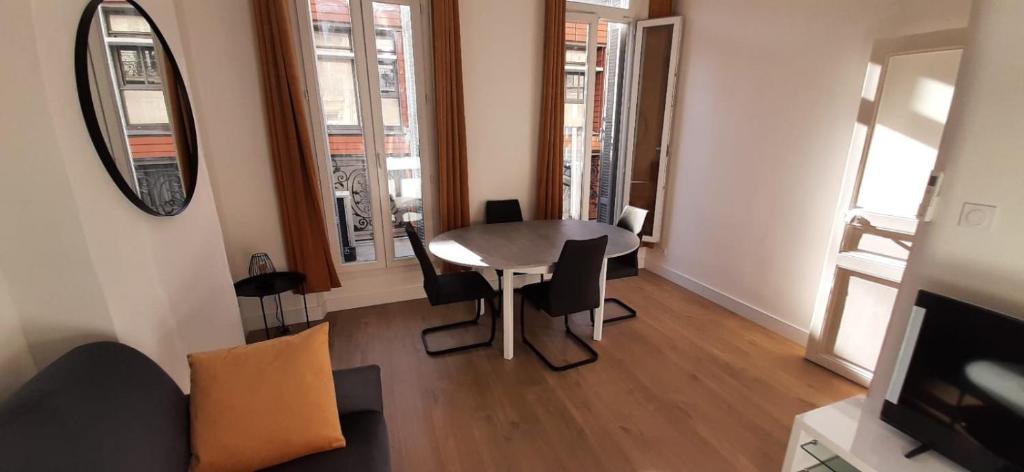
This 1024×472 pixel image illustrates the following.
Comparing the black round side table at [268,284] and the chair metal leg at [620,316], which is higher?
the black round side table at [268,284]

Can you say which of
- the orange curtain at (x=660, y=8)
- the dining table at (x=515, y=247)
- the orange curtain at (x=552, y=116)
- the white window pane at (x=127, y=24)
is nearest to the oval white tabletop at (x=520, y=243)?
the dining table at (x=515, y=247)

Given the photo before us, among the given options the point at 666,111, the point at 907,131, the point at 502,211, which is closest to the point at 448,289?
the point at 502,211

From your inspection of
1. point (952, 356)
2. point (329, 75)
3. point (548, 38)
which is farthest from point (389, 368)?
point (548, 38)

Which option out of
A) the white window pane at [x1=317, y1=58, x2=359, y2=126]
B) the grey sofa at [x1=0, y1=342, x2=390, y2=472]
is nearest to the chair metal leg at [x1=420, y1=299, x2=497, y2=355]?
the grey sofa at [x1=0, y1=342, x2=390, y2=472]

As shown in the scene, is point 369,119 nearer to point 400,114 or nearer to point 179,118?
point 400,114

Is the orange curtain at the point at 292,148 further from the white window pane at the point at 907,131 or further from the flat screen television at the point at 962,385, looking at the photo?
the white window pane at the point at 907,131

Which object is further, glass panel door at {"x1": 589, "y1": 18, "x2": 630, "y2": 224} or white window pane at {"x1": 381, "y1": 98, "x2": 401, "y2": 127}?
glass panel door at {"x1": 589, "y1": 18, "x2": 630, "y2": 224}

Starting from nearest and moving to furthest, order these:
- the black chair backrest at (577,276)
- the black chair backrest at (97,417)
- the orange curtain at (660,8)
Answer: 1. the black chair backrest at (97,417)
2. the black chair backrest at (577,276)
3. the orange curtain at (660,8)

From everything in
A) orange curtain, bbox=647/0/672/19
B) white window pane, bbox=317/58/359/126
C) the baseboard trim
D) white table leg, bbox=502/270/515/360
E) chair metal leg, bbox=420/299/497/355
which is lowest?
chair metal leg, bbox=420/299/497/355

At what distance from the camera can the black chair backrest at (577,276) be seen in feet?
7.85

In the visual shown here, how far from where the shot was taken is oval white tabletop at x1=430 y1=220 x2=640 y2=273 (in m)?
2.49

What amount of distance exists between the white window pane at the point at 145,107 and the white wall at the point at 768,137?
3.78 metres

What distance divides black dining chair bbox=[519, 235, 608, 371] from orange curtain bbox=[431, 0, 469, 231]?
1.16 metres

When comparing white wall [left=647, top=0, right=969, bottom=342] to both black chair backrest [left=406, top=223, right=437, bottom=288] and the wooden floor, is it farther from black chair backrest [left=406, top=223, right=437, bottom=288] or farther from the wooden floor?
black chair backrest [left=406, top=223, right=437, bottom=288]
